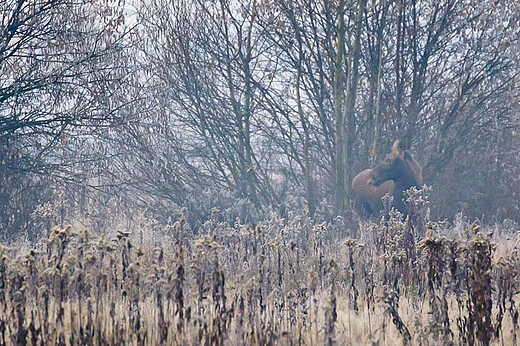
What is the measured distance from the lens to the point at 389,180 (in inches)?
457

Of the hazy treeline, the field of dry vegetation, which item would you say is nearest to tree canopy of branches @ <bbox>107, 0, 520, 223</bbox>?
the hazy treeline

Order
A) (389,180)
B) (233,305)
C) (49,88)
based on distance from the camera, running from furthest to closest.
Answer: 1. (389,180)
2. (49,88)
3. (233,305)

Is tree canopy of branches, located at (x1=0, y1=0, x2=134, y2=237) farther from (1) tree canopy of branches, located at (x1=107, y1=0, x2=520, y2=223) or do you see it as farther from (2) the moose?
(2) the moose

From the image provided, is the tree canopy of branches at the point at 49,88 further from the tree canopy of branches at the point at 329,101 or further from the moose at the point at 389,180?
the moose at the point at 389,180

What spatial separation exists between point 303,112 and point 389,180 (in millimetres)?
2267

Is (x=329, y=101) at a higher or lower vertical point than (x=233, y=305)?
higher

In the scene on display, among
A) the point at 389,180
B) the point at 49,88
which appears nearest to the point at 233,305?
the point at 49,88

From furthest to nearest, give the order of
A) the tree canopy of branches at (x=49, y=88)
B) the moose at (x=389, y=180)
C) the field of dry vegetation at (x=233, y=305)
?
the moose at (x=389, y=180) < the tree canopy of branches at (x=49, y=88) < the field of dry vegetation at (x=233, y=305)

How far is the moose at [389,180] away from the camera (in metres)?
11.3

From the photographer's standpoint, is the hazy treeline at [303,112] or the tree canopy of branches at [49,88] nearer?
the tree canopy of branches at [49,88]

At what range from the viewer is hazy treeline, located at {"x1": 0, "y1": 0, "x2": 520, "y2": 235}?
1181cm

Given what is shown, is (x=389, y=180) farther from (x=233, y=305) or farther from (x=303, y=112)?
(x=233, y=305)

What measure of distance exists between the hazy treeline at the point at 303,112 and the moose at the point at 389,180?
347mm


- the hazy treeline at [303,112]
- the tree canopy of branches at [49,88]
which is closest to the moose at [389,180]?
the hazy treeline at [303,112]
